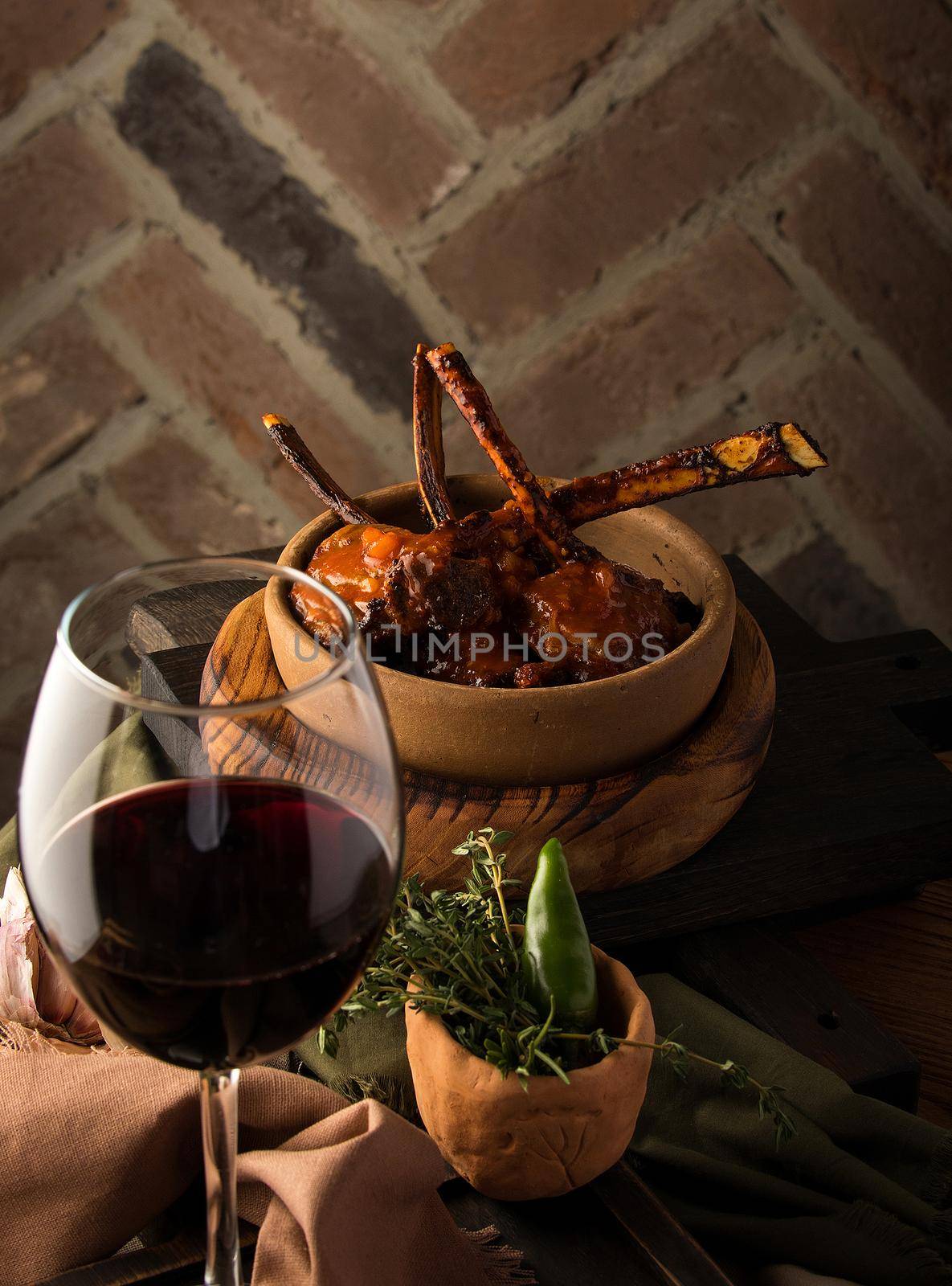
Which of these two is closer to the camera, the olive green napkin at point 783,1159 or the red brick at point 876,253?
the olive green napkin at point 783,1159

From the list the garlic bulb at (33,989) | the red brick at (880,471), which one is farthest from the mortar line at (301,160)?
the garlic bulb at (33,989)

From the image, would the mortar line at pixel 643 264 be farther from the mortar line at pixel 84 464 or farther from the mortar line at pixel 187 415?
the mortar line at pixel 84 464

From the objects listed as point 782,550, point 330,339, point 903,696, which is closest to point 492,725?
point 903,696

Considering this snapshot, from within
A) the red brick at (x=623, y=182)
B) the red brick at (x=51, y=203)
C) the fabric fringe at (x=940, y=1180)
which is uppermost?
the red brick at (x=51, y=203)

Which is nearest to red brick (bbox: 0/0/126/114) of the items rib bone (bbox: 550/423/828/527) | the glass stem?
rib bone (bbox: 550/423/828/527)

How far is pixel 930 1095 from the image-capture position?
835 mm

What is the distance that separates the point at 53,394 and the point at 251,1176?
1.50 metres

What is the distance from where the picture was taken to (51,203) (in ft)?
5.87

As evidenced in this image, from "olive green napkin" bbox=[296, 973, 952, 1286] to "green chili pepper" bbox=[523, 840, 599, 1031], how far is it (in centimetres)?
13

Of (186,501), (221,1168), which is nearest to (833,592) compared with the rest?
(186,501)

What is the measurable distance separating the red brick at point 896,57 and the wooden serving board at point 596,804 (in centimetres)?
116

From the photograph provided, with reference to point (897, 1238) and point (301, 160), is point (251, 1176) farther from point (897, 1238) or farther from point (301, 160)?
point (301, 160)

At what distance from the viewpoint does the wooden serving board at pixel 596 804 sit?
84 centimetres

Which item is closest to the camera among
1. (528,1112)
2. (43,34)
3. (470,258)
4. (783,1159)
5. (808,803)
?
(528,1112)
